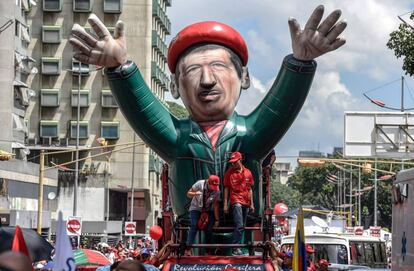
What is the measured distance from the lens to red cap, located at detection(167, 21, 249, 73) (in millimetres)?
12422

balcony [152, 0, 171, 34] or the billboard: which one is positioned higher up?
balcony [152, 0, 171, 34]

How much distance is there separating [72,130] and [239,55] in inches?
2137

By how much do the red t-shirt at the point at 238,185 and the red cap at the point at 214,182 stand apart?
0.33 ft

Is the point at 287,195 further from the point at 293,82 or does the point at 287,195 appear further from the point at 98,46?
the point at 98,46

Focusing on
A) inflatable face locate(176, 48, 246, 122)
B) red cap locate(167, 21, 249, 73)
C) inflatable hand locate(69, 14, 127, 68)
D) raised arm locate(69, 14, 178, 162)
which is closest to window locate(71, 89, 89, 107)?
red cap locate(167, 21, 249, 73)

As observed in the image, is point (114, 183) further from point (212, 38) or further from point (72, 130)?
point (212, 38)

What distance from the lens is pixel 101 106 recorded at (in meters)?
66.8

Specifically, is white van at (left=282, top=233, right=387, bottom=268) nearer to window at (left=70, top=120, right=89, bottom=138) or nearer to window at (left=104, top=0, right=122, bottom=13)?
window at (left=70, top=120, right=89, bottom=138)

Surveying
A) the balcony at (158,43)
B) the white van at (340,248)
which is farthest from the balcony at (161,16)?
the white van at (340,248)

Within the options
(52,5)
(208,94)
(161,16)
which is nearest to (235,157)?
(208,94)

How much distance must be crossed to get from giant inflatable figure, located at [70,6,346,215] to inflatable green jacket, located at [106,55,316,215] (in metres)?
0.01

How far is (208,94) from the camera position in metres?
12.2

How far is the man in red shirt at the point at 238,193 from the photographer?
1150 centimetres

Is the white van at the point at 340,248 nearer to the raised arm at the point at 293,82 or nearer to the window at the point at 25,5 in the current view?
the raised arm at the point at 293,82
